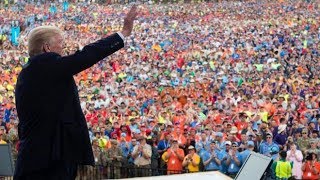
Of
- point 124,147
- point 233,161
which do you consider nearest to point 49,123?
point 233,161

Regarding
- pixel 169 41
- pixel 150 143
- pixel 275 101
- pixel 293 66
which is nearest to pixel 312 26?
pixel 169 41

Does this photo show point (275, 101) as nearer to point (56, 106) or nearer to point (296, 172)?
point (296, 172)

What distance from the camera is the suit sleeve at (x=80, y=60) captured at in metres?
3.23

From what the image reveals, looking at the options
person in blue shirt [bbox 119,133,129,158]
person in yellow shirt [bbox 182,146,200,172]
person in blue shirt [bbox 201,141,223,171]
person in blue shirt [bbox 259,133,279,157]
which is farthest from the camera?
person in blue shirt [bbox 119,133,129,158]

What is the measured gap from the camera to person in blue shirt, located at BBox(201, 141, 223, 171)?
11383 mm

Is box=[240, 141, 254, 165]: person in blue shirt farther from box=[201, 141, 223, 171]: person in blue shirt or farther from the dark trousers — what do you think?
the dark trousers

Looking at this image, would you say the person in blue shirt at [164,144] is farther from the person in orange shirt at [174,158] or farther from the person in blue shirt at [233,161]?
the person in blue shirt at [233,161]

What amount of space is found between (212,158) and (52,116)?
8.33 metres

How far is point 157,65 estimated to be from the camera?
25.7m

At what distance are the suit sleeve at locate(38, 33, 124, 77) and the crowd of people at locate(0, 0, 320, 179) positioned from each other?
0.71 metres

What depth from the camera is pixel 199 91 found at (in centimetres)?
1980

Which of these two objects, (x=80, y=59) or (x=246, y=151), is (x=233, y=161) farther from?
(x=80, y=59)

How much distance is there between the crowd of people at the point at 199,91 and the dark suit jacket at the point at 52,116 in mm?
526

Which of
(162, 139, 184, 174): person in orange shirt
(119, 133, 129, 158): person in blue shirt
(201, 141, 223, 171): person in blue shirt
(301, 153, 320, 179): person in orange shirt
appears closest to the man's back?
(301, 153, 320, 179): person in orange shirt
